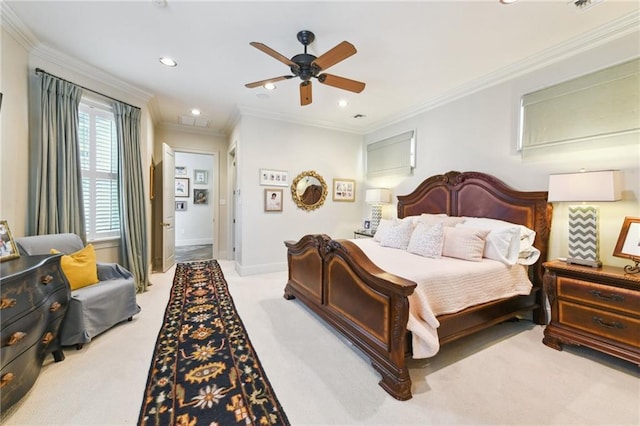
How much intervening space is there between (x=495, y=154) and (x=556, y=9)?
144cm

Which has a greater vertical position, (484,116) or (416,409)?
(484,116)

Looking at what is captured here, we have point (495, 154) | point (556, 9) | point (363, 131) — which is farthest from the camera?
point (363, 131)

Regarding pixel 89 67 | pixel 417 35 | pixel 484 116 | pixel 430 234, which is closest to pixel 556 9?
pixel 417 35

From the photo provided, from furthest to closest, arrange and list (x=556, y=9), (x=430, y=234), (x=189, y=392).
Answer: (x=430, y=234), (x=556, y=9), (x=189, y=392)

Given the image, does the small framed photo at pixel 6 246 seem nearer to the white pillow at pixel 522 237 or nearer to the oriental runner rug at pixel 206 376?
the oriental runner rug at pixel 206 376

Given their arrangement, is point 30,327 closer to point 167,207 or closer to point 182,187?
point 167,207

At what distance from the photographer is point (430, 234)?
269 centimetres

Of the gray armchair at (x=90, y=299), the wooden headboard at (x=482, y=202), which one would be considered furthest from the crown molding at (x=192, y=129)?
the wooden headboard at (x=482, y=202)

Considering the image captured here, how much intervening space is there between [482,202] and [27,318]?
4.20 metres

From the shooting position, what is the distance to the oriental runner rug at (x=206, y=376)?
4.88 ft

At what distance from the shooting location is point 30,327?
158cm

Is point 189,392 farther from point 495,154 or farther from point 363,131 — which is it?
point 363,131

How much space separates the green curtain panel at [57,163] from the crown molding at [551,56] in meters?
4.54

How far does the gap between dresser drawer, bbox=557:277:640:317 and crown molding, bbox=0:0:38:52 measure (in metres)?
5.15
